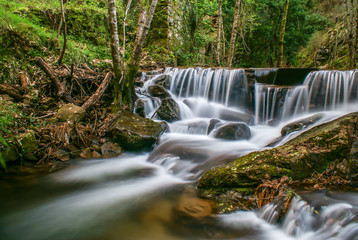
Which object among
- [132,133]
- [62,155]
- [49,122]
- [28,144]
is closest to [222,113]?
[132,133]

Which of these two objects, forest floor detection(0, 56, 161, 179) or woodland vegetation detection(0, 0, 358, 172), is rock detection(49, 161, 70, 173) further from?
woodland vegetation detection(0, 0, 358, 172)

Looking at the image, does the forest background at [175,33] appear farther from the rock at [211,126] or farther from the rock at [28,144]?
the rock at [211,126]

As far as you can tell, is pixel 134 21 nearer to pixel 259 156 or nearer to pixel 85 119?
pixel 85 119

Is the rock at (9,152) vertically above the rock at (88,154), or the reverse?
the rock at (9,152)

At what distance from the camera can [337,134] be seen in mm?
3484

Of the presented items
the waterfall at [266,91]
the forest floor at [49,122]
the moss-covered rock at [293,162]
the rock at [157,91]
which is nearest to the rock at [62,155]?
the forest floor at [49,122]

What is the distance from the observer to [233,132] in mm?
5977

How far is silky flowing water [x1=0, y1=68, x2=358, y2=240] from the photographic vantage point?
2.56 metres

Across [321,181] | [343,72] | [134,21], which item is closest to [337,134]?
[321,181]

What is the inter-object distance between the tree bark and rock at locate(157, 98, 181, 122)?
187 cm

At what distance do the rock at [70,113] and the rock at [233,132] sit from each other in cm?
370

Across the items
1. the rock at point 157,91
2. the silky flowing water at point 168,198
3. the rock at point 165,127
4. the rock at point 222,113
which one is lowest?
the silky flowing water at point 168,198

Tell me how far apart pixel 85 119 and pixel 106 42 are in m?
6.45

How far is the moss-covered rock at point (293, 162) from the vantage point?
309cm
